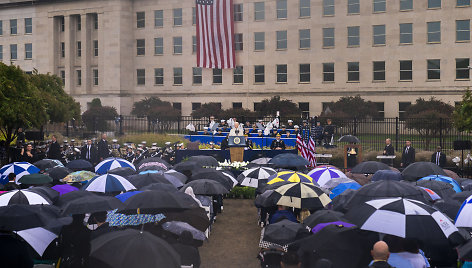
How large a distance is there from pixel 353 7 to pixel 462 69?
1192 cm

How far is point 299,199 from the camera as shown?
12.4 m

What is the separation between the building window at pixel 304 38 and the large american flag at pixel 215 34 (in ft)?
23.0

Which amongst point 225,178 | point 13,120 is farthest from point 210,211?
point 13,120

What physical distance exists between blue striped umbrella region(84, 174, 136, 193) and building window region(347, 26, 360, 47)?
4767cm

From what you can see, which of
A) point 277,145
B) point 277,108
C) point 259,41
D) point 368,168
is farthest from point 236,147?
point 259,41

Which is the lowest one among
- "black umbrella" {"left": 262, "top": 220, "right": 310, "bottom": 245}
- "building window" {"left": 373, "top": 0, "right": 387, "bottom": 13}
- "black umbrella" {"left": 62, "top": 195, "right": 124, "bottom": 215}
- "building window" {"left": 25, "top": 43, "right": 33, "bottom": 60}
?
"black umbrella" {"left": 262, "top": 220, "right": 310, "bottom": 245}

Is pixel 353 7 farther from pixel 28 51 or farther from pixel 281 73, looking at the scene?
pixel 28 51

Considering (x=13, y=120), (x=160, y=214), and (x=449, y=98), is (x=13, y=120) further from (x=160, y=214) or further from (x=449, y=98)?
(x=449, y=98)

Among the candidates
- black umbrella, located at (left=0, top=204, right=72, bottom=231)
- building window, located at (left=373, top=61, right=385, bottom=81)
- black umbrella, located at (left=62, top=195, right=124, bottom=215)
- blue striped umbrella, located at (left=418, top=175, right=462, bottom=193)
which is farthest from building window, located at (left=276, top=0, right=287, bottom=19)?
black umbrella, located at (left=0, top=204, right=72, bottom=231)

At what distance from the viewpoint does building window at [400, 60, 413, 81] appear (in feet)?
187

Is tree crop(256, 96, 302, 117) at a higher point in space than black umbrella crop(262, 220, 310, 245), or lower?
higher

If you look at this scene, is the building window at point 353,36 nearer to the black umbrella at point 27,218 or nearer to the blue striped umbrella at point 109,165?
the blue striped umbrella at point 109,165

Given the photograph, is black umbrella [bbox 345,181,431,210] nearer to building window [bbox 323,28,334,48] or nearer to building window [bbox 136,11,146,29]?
building window [bbox 323,28,334,48]

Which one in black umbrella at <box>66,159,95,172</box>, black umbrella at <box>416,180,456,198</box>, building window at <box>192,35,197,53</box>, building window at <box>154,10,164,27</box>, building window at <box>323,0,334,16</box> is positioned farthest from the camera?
building window at <box>154,10,164,27</box>
